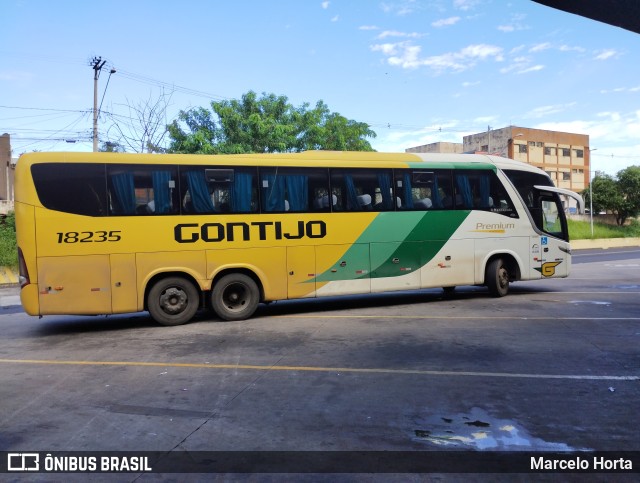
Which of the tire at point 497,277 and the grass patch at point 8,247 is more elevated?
the grass patch at point 8,247

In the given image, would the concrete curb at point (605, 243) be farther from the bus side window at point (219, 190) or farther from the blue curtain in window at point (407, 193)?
the bus side window at point (219, 190)

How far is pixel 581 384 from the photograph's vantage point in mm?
5719

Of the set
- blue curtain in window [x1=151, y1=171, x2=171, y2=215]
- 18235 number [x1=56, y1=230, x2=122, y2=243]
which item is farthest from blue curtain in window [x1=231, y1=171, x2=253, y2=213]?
18235 number [x1=56, y1=230, x2=122, y2=243]

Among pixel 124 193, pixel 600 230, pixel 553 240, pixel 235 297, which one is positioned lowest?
pixel 235 297

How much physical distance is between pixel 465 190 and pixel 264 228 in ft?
16.4

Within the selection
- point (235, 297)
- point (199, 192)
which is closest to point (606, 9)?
point (199, 192)

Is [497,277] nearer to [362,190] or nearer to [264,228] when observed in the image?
[362,190]

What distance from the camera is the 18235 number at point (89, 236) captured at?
900 cm

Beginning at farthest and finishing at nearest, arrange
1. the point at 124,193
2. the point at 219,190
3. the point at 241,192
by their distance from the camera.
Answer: the point at 241,192
the point at 219,190
the point at 124,193

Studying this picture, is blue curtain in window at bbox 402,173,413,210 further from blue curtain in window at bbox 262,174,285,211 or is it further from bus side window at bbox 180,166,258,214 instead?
bus side window at bbox 180,166,258,214

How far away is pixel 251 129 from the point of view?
23938 millimetres

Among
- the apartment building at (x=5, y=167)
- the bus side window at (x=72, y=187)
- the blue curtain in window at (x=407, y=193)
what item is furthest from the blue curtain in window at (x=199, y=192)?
the apartment building at (x=5, y=167)

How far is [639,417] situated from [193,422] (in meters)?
4.18

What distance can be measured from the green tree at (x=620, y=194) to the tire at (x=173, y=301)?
162ft
